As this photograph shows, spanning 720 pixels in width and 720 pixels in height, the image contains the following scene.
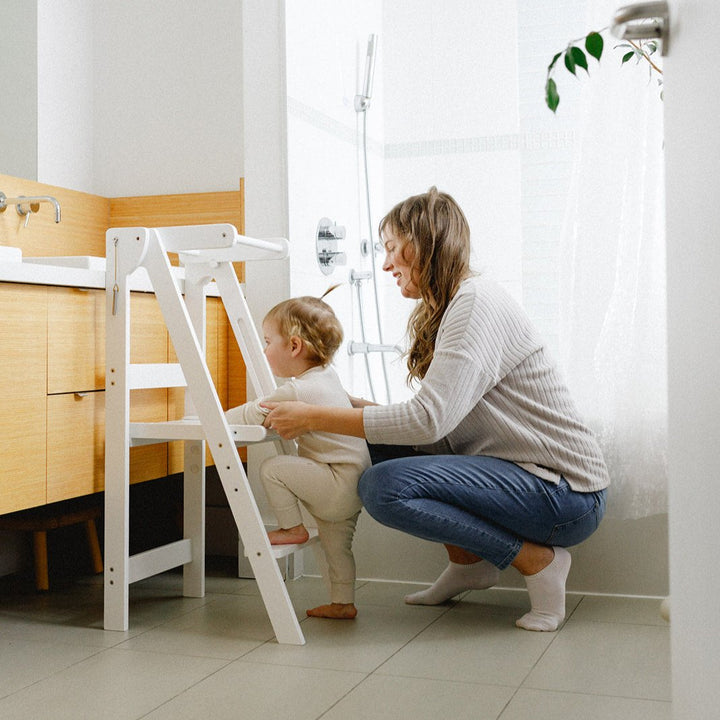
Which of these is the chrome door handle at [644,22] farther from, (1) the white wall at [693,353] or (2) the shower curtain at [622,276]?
(2) the shower curtain at [622,276]

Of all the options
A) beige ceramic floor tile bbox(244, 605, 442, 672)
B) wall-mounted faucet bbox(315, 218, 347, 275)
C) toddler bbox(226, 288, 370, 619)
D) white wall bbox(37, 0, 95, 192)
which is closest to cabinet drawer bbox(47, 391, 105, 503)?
toddler bbox(226, 288, 370, 619)

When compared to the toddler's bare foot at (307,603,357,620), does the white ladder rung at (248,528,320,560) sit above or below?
above

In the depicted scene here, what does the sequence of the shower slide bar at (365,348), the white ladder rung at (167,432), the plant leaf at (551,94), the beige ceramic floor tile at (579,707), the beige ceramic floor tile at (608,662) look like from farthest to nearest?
1. the shower slide bar at (365,348)
2. the white ladder rung at (167,432)
3. the beige ceramic floor tile at (608,662)
4. the beige ceramic floor tile at (579,707)
5. the plant leaf at (551,94)

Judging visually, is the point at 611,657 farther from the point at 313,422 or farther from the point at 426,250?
the point at 426,250

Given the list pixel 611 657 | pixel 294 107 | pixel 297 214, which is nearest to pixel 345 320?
pixel 297 214

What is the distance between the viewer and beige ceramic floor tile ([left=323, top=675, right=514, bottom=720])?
1505 mm

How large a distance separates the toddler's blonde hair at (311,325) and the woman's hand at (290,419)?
18 cm

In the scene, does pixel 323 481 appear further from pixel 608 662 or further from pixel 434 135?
pixel 434 135

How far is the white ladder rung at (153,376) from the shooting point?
2045 mm

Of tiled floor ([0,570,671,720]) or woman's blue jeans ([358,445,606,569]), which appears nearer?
tiled floor ([0,570,671,720])

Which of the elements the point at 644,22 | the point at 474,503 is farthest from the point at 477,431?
the point at 644,22

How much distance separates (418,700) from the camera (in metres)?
1.57

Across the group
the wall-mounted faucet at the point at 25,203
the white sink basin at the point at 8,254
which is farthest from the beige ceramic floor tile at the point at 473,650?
the wall-mounted faucet at the point at 25,203

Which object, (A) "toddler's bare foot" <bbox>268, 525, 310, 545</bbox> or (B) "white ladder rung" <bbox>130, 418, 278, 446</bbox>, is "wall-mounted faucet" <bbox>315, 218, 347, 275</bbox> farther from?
(A) "toddler's bare foot" <bbox>268, 525, 310, 545</bbox>
